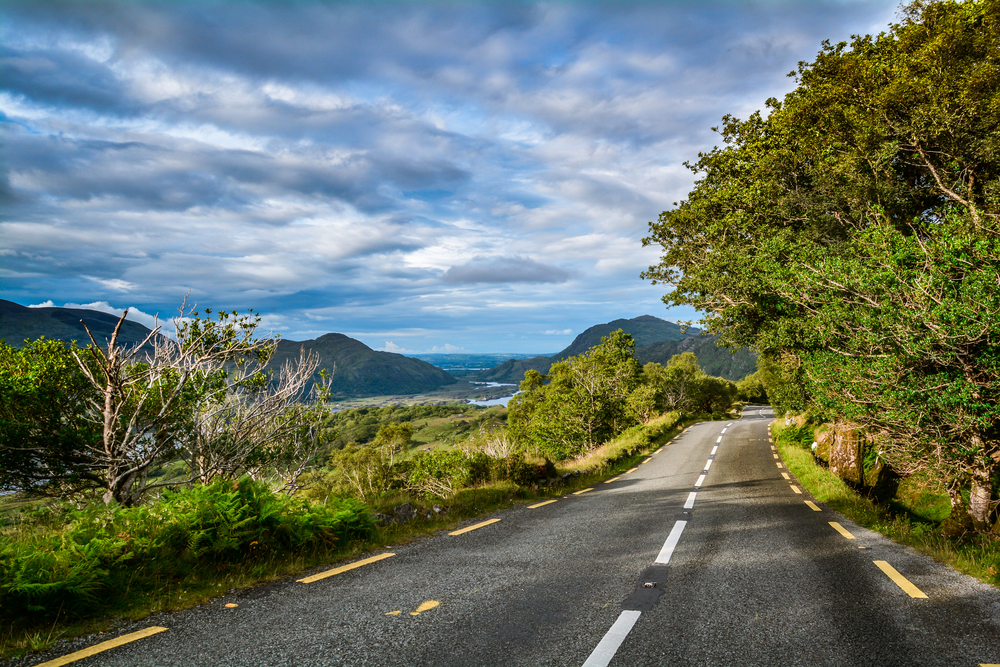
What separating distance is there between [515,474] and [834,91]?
44.1 ft

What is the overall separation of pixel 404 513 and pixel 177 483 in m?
4.66

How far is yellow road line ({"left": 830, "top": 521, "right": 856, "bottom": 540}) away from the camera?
25.2 feet

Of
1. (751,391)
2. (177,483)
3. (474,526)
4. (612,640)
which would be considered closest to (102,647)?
(612,640)

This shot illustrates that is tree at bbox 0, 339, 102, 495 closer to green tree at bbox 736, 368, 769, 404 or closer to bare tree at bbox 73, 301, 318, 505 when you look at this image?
bare tree at bbox 73, 301, 318, 505

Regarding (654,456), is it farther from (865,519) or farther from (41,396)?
(41,396)

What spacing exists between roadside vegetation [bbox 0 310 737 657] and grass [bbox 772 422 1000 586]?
632 centimetres

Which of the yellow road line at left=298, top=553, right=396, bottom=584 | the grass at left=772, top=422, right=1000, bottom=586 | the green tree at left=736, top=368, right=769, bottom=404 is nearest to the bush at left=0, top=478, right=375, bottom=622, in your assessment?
the yellow road line at left=298, top=553, right=396, bottom=584

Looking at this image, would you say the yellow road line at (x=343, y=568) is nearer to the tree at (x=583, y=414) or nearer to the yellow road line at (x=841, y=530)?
the yellow road line at (x=841, y=530)

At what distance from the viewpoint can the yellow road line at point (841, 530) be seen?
7.69 m

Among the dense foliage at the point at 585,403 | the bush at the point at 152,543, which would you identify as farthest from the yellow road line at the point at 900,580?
the dense foliage at the point at 585,403

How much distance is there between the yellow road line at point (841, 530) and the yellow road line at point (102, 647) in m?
9.54

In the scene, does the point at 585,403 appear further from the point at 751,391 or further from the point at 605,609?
the point at 751,391

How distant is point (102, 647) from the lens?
365 centimetres

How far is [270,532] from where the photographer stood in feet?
19.3
